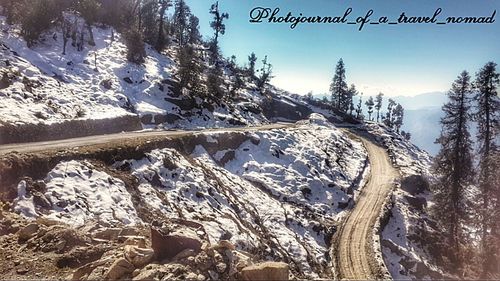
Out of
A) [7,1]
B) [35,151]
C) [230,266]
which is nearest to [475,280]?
[230,266]

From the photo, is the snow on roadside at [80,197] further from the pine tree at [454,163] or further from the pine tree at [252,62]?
the pine tree at [252,62]

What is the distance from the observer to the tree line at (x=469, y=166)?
28.4 metres

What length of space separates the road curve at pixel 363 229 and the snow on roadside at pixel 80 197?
16585mm

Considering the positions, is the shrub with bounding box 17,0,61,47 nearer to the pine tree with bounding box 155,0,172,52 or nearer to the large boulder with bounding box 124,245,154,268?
the pine tree with bounding box 155,0,172,52

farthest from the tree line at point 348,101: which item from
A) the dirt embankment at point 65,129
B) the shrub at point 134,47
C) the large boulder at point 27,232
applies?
the large boulder at point 27,232

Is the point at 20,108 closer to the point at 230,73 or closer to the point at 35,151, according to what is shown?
the point at 35,151

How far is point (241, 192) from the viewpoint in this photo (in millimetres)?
31922

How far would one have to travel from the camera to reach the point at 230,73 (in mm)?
97312

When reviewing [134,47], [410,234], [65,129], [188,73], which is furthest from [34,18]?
[410,234]

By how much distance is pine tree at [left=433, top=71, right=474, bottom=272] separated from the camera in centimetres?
3156

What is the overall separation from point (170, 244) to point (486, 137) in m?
31.9

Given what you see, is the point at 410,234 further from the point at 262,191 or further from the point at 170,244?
the point at 170,244

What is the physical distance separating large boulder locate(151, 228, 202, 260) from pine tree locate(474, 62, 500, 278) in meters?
26.9

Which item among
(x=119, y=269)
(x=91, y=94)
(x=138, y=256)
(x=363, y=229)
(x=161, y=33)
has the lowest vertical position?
(x=363, y=229)
